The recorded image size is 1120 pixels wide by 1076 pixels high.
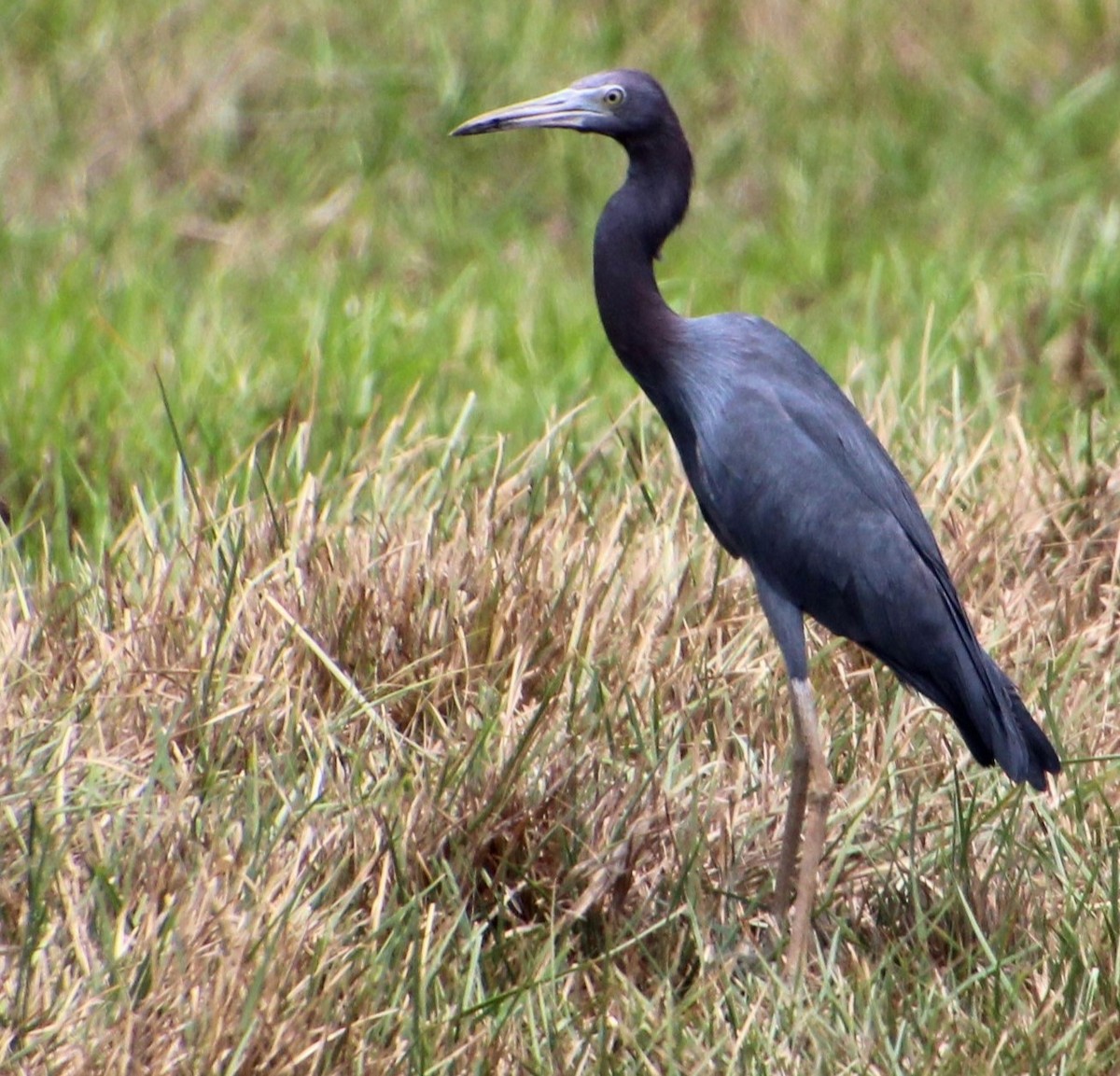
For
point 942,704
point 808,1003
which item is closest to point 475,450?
point 942,704

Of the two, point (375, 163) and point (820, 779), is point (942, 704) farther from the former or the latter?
point (375, 163)

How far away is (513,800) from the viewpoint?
3.53 metres

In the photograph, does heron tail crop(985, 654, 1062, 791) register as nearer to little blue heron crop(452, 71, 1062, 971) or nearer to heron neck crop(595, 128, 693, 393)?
little blue heron crop(452, 71, 1062, 971)

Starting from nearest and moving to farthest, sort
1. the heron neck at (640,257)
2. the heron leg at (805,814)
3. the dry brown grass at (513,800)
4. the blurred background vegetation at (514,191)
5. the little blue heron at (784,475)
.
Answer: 1. the dry brown grass at (513,800)
2. the heron leg at (805,814)
3. the little blue heron at (784,475)
4. the heron neck at (640,257)
5. the blurred background vegetation at (514,191)

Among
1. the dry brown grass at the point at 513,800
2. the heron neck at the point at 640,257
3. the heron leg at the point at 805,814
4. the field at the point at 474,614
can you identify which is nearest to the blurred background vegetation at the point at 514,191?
the field at the point at 474,614

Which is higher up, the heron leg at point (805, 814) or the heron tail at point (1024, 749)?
the heron tail at point (1024, 749)

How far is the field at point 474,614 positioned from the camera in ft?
10.2

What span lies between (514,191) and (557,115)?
3471 millimetres

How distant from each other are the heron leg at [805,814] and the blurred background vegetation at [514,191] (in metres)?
1.85

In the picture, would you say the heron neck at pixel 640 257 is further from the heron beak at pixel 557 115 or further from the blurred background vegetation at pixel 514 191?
the blurred background vegetation at pixel 514 191

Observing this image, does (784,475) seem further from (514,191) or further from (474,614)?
(514,191)

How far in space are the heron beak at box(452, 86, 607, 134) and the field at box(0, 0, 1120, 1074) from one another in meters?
0.79

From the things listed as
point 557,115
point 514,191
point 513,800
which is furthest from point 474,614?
point 514,191

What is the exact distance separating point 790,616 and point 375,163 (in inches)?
156
